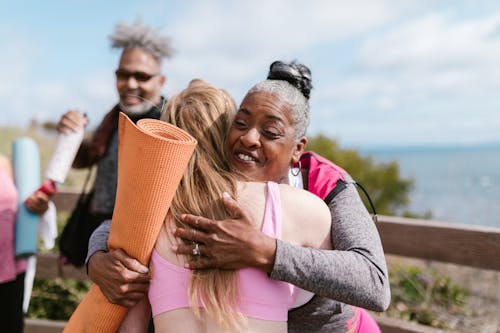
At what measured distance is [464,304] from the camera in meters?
4.21

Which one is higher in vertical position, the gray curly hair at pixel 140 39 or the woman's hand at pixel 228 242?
the gray curly hair at pixel 140 39

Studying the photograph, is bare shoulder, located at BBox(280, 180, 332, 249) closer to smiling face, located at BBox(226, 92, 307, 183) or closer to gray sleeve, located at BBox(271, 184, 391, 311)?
gray sleeve, located at BBox(271, 184, 391, 311)

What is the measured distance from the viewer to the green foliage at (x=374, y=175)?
9734mm

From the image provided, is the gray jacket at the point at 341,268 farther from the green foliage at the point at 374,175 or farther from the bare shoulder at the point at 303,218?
the green foliage at the point at 374,175

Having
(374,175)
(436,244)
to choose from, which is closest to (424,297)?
(436,244)

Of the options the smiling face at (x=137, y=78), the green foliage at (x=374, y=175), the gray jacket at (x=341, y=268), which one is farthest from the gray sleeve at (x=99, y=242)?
the green foliage at (x=374, y=175)

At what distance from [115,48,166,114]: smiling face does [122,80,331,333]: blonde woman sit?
74.2 inches

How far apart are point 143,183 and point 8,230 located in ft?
6.48

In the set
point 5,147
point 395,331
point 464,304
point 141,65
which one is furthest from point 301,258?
point 5,147

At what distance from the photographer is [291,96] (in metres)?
1.75

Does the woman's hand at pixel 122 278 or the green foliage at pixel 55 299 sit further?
the green foliage at pixel 55 299

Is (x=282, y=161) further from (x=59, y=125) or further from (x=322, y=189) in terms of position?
(x=59, y=125)

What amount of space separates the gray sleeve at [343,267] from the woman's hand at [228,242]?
0.15ft

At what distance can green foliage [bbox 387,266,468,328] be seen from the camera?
12.9ft
